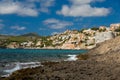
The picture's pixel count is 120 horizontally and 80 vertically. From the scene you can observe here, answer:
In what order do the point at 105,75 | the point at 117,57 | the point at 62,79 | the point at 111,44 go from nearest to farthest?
1. the point at 62,79
2. the point at 105,75
3. the point at 117,57
4. the point at 111,44


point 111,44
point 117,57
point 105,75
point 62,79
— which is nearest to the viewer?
point 62,79

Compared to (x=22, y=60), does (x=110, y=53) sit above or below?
below

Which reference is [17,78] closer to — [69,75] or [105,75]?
[69,75]

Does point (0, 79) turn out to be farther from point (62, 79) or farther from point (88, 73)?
point (88, 73)

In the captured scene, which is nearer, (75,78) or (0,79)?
(75,78)

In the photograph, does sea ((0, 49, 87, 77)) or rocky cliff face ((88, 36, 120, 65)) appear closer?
rocky cliff face ((88, 36, 120, 65))

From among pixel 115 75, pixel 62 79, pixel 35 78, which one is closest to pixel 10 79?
pixel 35 78

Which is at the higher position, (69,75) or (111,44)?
(111,44)

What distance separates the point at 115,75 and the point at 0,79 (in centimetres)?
1049

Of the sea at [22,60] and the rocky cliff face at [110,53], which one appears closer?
Answer: the rocky cliff face at [110,53]

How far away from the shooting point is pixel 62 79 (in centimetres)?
2555

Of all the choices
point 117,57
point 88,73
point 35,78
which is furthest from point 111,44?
point 35,78

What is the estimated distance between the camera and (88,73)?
28.9 m

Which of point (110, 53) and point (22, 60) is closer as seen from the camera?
point (110, 53)
